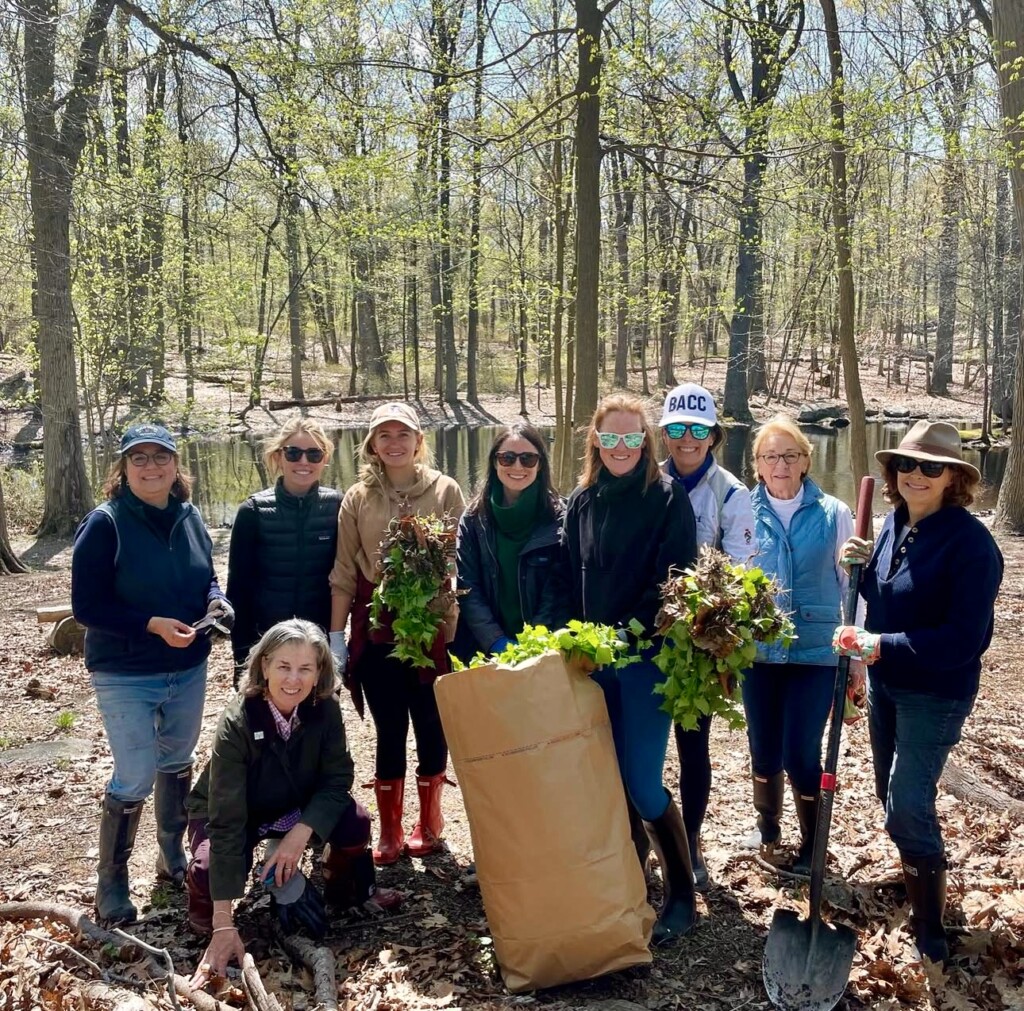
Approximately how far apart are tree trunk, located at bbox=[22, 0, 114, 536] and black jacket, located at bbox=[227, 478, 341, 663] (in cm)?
962

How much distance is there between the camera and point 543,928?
324 cm

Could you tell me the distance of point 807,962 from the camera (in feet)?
11.0

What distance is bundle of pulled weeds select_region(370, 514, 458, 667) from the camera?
12.6 ft

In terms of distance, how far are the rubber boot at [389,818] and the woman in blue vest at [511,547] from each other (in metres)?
0.96

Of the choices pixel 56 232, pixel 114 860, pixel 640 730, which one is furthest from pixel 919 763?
pixel 56 232

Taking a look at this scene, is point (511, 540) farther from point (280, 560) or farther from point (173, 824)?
point (173, 824)

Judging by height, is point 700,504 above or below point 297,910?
above

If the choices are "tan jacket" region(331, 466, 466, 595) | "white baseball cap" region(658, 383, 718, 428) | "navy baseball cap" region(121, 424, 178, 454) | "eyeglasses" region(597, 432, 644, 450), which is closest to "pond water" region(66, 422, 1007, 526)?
"navy baseball cap" region(121, 424, 178, 454)

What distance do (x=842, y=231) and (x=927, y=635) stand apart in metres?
7.65

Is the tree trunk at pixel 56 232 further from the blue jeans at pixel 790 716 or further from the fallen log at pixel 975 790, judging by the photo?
the fallen log at pixel 975 790

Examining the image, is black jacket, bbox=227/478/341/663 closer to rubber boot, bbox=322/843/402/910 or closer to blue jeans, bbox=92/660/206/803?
blue jeans, bbox=92/660/206/803

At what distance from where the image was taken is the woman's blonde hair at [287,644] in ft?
11.8

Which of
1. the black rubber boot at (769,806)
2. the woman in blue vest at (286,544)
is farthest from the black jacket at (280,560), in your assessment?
the black rubber boot at (769,806)

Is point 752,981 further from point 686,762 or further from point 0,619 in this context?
point 0,619
